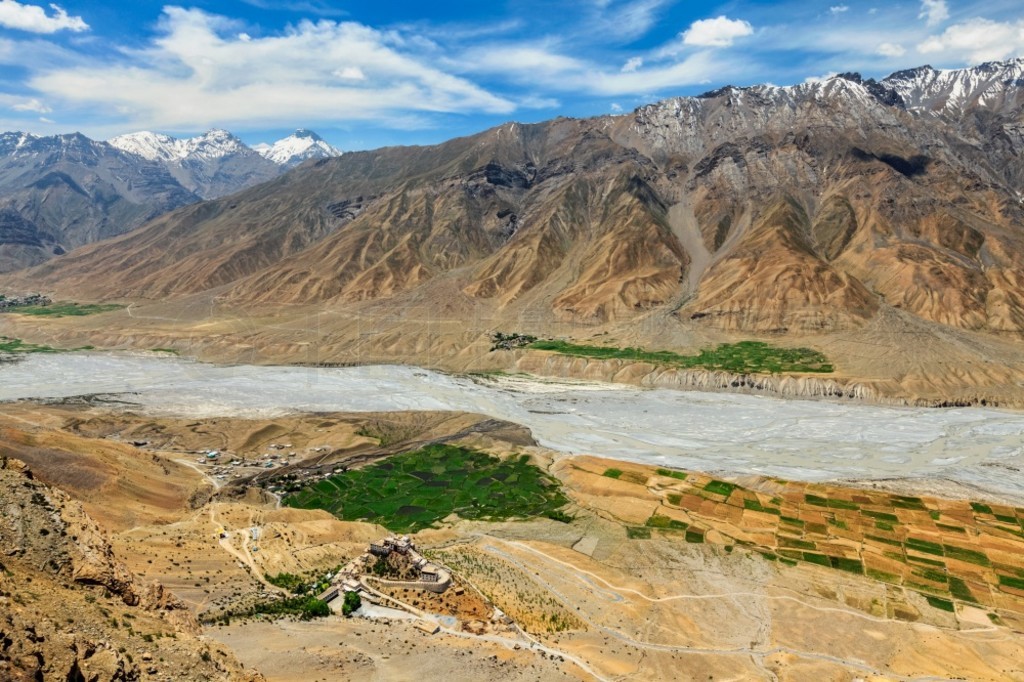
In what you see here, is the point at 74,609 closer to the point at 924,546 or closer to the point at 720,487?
the point at 924,546

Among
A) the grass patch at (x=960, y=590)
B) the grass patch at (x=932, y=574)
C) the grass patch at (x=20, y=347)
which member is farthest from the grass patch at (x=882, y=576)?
the grass patch at (x=20, y=347)

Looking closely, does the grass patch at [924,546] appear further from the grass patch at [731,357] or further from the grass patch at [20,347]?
the grass patch at [20,347]

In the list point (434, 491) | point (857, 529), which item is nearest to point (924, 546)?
point (857, 529)

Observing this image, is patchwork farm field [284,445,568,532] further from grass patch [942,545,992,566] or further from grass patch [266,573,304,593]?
grass patch [942,545,992,566]

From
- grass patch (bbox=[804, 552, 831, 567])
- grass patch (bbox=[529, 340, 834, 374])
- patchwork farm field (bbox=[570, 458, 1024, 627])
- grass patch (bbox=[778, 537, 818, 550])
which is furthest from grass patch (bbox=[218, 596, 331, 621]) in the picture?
grass patch (bbox=[529, 340, 834, 374])

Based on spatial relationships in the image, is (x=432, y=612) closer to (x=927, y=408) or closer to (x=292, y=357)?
(x=927, y=408)
